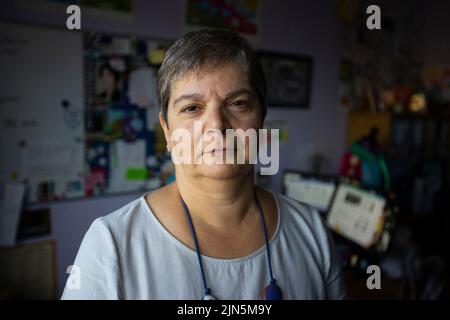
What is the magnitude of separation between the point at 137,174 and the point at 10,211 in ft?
1.95

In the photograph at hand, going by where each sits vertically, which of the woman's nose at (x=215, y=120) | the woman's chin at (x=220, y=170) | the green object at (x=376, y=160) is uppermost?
the woman's nose at (x=215, y=120)

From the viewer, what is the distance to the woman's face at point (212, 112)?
52cm

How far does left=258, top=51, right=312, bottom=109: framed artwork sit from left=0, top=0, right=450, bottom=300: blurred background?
0.01 meters

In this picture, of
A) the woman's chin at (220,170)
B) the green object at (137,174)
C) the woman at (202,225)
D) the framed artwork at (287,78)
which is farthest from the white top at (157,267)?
the framed artwork at (287,78)

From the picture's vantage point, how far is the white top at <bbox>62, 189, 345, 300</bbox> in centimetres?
52

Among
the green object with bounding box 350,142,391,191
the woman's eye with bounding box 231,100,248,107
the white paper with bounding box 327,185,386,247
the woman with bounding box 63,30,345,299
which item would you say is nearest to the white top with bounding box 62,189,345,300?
the woman with bounding box 63,30,345,299

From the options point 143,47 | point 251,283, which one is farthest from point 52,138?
point 251,283

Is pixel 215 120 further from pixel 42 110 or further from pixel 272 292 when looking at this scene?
pixel 42 110

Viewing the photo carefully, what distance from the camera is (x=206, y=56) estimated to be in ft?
1.77

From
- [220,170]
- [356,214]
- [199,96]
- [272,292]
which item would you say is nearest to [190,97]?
[199,96]

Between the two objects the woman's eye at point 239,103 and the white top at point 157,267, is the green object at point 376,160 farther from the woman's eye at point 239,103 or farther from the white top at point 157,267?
the woman's eye at point 239,103

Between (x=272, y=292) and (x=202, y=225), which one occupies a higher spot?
(x=202, y=225)

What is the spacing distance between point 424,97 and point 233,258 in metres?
2.84

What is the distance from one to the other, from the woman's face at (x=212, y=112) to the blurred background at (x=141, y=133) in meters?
0.31
